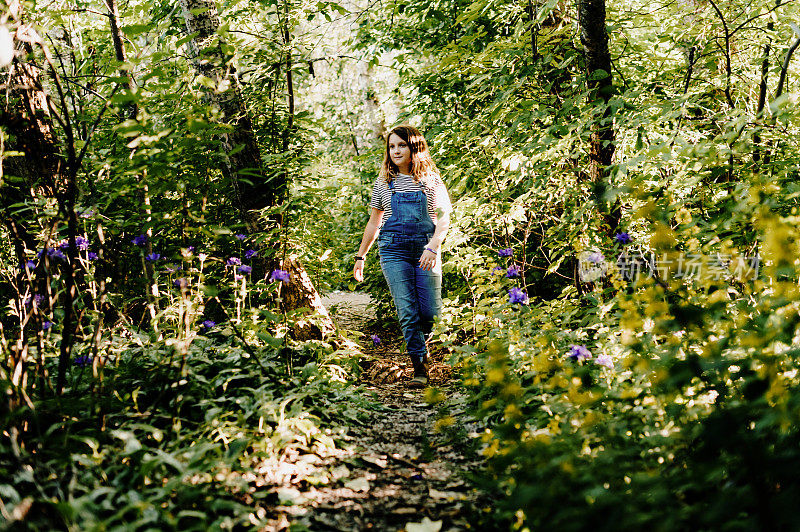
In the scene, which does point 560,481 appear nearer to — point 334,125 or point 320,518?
point 320,518

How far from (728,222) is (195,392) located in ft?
8.90

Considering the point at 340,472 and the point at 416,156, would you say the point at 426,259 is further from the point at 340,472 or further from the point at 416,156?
the point at 340,472

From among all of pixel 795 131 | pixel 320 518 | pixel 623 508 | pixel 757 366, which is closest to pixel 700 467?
pixel 623 508

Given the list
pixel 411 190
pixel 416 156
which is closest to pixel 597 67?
pixel 416 156

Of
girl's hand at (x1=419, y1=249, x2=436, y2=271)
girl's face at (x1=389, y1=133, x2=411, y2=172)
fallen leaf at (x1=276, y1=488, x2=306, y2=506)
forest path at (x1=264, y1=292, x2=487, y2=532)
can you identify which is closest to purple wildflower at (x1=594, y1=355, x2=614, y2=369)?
forest path at (x1=264, y1=292, x2=487, y2=532)

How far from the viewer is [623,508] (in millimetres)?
1247

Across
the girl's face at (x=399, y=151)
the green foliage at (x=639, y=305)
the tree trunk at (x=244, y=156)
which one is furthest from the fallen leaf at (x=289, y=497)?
the girl's face at (x=399, y=151)

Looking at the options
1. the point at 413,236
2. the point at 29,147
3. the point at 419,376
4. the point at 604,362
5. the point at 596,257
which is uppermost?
the point at 29,147

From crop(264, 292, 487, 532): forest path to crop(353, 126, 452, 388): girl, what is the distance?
2.38ft

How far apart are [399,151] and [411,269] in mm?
996

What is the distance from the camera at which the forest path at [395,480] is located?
1.83m

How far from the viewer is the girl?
12.6 feet

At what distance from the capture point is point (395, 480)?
218 centimetres

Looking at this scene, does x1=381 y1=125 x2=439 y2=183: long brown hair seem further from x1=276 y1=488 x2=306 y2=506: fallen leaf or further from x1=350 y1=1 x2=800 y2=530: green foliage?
x1=276 y1=488 x2=306 y2=506: fallen leaf
